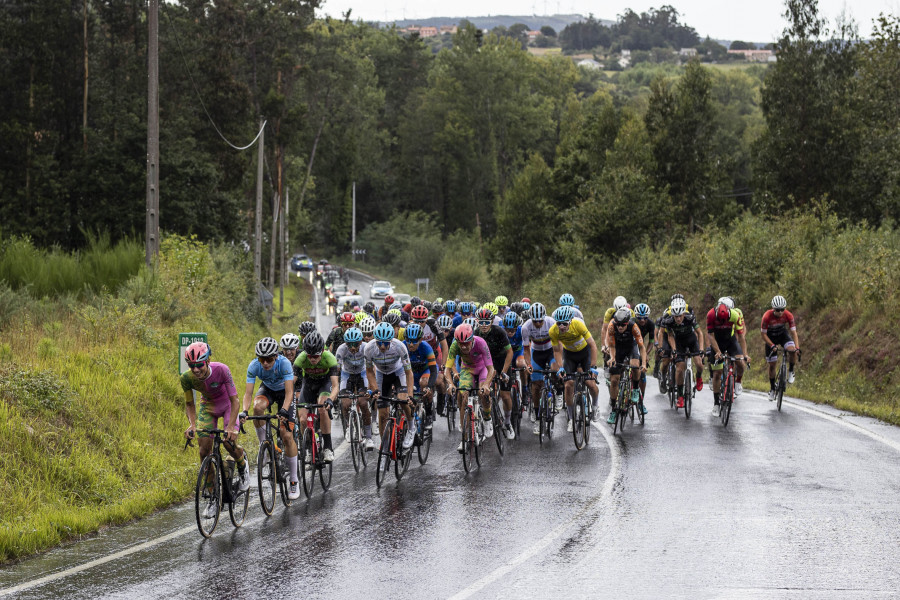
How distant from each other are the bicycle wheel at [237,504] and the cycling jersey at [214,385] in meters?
0.86

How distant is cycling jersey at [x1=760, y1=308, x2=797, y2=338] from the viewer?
19.0m

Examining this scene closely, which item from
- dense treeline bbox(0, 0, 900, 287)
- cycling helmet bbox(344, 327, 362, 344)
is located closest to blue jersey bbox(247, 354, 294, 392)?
cycling helmet bbox(344, 327, 362, 344)

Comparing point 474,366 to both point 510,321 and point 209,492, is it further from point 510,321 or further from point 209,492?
point 209,492

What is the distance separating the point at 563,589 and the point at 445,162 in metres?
103

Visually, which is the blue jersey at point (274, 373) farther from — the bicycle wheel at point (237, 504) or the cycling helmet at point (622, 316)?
the cycling helmet at point (622, 316)

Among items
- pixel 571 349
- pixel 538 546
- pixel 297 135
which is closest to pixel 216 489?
pixel 538 546

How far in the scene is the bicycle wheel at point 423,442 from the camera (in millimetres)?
13829

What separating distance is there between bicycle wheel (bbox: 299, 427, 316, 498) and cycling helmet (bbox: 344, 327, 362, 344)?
1.69 metres

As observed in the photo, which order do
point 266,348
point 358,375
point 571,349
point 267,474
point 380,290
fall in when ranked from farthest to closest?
point 380,290
point 571,349
point 358,375
point 266,348
point 267,474

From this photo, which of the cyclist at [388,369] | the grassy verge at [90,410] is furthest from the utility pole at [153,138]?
the cyclist at [388,369]

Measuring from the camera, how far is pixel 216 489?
32.4ft

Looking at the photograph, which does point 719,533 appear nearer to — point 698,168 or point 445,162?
point 698,168

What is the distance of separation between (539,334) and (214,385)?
6865 millimetres

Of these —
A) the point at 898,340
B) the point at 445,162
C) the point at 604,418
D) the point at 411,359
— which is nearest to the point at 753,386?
the point at 898,340
